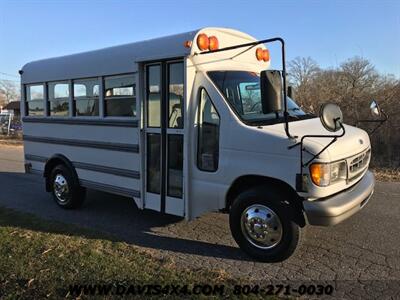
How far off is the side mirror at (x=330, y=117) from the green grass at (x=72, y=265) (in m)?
1.78

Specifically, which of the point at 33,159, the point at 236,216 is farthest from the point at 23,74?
the point at 236,216

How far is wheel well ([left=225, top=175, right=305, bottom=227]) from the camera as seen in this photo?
464cm

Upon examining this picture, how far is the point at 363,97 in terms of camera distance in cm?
1470

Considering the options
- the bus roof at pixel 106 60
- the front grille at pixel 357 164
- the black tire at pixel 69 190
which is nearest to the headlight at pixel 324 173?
the front grille at pixel 357 164

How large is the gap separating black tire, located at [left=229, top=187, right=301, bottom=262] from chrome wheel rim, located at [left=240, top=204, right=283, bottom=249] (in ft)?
0.05

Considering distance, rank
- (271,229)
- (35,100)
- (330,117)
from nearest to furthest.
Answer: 1. (330,117)
2. (271,229)
3. (35,100)

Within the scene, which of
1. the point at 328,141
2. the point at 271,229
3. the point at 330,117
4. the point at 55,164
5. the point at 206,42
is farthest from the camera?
the point at 55,164

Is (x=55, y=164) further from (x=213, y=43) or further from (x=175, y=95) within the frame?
(x=213, y=43)

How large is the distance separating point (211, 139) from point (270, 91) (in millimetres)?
1113

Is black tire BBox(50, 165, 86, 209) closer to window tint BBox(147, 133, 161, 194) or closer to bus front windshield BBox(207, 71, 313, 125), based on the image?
window tint BBox(147, 133, 161, 194)

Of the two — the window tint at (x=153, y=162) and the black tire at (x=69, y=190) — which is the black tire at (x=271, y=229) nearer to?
the window tint at (x=153, y=162)

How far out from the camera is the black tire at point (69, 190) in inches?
284


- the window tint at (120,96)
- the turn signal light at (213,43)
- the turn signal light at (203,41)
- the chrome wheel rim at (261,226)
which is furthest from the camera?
the window tint at (120,96)

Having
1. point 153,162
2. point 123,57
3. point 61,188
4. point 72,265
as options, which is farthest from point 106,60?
point 72,265
